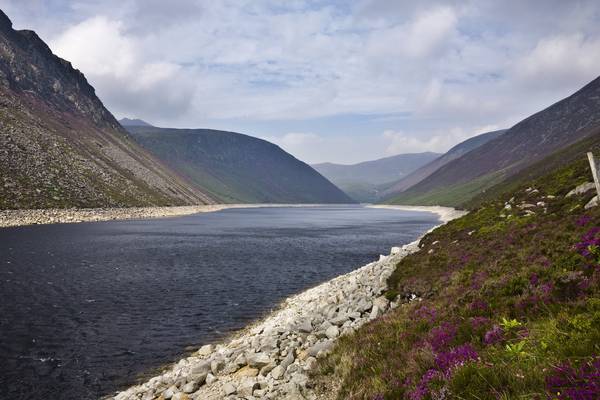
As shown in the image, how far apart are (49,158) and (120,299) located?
116 meters

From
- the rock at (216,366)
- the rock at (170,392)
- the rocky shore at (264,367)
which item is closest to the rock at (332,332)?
the rocky shore at (264,367)

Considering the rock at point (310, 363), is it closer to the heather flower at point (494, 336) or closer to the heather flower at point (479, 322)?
the heather flower at point (479, 322)

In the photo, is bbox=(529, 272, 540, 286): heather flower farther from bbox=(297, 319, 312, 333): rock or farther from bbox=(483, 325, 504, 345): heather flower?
bbox=(297, 319, 312, 333): rock

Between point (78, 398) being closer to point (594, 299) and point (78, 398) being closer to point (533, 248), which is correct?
point (594, 299)

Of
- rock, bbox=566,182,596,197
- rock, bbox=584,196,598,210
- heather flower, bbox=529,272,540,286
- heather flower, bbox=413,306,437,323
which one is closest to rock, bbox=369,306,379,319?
heather flower, bbox=413,306,437,323

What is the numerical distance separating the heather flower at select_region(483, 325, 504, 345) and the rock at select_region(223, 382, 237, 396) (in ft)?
25.9

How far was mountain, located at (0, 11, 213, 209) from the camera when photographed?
107250mm

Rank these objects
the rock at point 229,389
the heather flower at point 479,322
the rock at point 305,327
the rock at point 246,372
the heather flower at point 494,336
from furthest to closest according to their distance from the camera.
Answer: the rock at point 305,327
the rock at point 246,372
the rock at point 229,389
the heather flower at point 479,322
the heather flower at point 494,336

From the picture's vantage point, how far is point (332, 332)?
1689 cm

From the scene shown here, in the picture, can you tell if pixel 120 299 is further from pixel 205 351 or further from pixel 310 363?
pixel 310 363

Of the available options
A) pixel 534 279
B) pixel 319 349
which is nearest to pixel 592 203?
pixel 534 279

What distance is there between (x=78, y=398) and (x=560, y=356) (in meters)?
18.1

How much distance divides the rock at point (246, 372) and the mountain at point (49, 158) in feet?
333

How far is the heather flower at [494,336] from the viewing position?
34.3 feet
